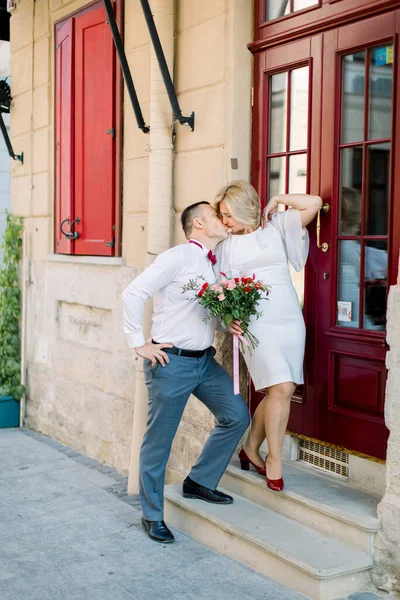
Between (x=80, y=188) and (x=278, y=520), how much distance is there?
3.74 meters

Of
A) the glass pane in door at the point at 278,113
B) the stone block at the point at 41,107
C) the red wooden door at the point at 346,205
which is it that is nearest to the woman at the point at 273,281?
the red wooden door at the point at 346,205

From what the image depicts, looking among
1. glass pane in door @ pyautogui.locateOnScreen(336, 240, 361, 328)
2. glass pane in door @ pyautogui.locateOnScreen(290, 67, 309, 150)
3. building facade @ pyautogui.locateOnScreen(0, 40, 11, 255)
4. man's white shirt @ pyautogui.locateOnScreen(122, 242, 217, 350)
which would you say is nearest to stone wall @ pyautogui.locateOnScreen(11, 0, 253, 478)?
glass pane in door @ pyautogui.locateOnScreen(290, 67, 309, 150)

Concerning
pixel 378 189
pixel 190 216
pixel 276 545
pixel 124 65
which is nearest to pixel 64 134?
pixel 124 65

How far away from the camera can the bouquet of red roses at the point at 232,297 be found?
432 cm

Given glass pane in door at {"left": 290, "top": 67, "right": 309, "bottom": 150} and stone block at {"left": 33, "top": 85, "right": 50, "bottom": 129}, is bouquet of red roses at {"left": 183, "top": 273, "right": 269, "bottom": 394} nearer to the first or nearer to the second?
glass pane in door at {"left": 290, "top": 67, "right": 309, "bottom": 150}

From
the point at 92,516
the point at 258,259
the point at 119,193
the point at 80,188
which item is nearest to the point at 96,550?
the point at 92,516

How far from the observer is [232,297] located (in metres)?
4.32

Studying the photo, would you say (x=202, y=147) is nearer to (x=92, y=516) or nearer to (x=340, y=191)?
(x=340, y=191)

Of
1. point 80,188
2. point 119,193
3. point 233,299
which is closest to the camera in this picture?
point 233,299

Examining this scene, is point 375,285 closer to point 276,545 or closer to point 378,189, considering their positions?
point 378,189

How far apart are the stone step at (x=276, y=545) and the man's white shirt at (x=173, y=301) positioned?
3.17 feet

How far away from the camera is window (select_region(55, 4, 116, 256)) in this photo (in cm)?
662

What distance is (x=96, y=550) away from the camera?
4582 millimetres

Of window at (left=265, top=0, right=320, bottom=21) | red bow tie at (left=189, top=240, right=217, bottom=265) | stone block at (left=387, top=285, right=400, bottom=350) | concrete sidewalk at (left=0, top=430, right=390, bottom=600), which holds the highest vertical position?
window at (left=265, top=0, right=320, bottom=21)
